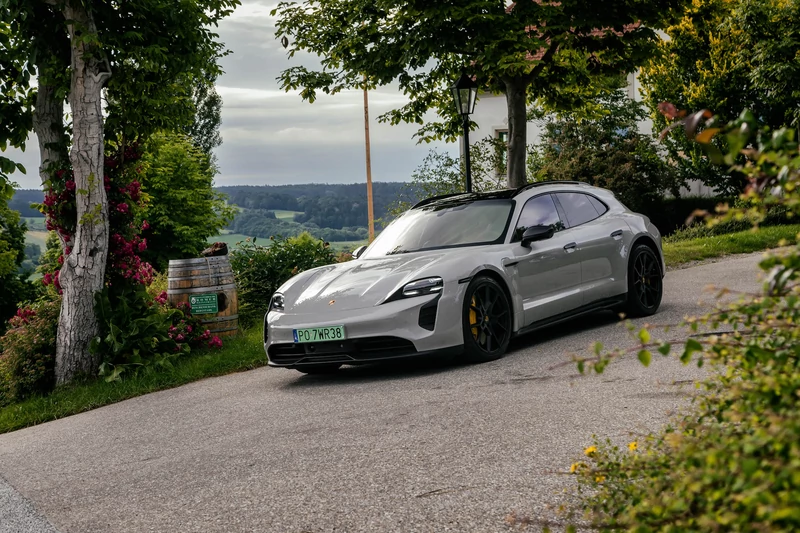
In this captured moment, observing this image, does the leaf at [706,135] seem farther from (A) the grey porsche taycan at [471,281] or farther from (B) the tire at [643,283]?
(B) the tire at [643,283]

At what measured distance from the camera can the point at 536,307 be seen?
853 centimetres

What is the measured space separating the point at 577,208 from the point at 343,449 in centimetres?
492

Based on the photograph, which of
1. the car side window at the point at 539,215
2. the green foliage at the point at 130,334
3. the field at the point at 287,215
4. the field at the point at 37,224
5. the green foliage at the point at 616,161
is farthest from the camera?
the field at the point at 287,215

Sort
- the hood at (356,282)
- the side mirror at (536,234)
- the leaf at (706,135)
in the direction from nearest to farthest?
1. the leaf at (706,135)
2. the hood at (356,282)
3. the side mirror at (536,234)

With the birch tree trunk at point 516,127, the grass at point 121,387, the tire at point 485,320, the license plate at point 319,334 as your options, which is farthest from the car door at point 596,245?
the birch tree trunk at point 516,127

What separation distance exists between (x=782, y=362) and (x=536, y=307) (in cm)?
626

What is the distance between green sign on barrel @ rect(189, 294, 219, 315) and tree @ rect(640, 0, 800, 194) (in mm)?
13715

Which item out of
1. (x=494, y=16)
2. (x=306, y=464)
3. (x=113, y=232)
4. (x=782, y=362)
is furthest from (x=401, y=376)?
(x=494, y=16)

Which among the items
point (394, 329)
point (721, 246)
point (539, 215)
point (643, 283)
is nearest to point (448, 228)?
point (539, 215)

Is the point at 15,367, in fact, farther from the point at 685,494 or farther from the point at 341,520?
the point at 685,494

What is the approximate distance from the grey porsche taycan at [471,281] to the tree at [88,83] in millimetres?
2986

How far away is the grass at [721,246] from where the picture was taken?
17.0m

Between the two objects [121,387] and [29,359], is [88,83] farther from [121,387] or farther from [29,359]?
[121,387]

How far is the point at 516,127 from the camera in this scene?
16.9 meters
